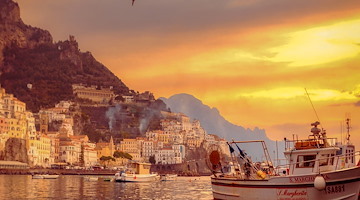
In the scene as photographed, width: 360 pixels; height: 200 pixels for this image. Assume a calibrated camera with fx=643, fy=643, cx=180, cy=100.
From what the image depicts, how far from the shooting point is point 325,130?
32.4 m

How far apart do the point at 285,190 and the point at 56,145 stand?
549 ft

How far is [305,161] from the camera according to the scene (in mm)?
31938

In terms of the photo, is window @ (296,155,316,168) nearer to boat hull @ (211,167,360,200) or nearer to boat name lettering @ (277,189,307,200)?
boat hull @ (211,167,360,200)

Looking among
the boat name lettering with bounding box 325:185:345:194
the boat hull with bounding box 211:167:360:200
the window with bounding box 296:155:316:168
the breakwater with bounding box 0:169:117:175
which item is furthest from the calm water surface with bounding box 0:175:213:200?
the breakwater with bounding box 0:169:117:175

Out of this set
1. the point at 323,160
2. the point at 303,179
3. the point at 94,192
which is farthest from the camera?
the point at 94,192

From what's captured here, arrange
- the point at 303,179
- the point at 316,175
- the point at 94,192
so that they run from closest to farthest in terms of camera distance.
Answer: the point at 316,175 < the point at 303,179 < the point at 94,192

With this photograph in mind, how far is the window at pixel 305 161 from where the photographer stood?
1256 inches

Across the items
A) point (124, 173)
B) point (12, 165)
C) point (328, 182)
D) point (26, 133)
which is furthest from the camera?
point (26, 133)

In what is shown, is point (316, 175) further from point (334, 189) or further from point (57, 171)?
point (57, 171)

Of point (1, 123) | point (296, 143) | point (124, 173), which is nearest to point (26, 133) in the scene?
point (1, 123)

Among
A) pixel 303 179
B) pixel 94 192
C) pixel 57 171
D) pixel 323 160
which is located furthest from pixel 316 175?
pixel 57 171

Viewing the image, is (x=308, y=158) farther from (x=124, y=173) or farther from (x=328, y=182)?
(x=124, y=173)

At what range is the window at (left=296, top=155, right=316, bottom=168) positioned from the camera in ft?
105

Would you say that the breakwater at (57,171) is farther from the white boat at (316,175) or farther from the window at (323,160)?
the window at (323,160)
